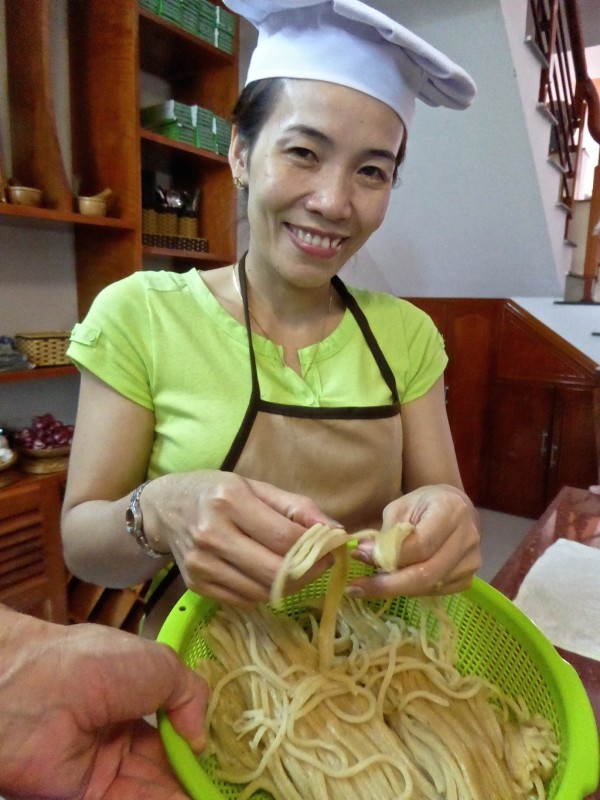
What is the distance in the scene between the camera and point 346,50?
77cm

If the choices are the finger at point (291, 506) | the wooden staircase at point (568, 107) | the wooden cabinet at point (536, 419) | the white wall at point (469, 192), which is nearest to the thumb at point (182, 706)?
the finger at point (291, 506)

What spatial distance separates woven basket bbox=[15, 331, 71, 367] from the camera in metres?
1.67

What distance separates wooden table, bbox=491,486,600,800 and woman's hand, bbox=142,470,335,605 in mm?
451

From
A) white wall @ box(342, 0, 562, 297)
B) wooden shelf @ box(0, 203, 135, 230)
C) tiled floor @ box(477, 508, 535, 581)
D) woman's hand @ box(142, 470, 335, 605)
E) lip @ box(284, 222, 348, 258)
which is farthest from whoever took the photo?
tiled floor @ box(477, 508, 535, 581)

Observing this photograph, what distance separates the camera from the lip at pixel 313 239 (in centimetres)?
84

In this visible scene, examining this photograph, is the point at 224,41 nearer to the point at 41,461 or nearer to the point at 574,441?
the point at 41,461

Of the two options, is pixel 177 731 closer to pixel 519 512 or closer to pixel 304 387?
pixel 304 387

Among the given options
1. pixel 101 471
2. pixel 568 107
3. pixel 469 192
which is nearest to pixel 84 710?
pixel 101 471

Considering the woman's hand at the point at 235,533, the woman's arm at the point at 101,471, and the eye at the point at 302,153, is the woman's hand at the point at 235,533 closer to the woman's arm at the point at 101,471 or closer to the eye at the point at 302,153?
the woman's arm at the point at 101,471

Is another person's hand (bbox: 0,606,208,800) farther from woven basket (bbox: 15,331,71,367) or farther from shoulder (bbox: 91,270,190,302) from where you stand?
woven basket (bbox: 15,331,71,367)

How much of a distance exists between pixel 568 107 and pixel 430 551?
333 centimetres

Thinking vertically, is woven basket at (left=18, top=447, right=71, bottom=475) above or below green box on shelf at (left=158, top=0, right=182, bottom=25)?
below

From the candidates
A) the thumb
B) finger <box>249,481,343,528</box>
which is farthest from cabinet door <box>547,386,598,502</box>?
the thumb

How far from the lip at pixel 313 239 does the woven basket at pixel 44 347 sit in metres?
1.07
